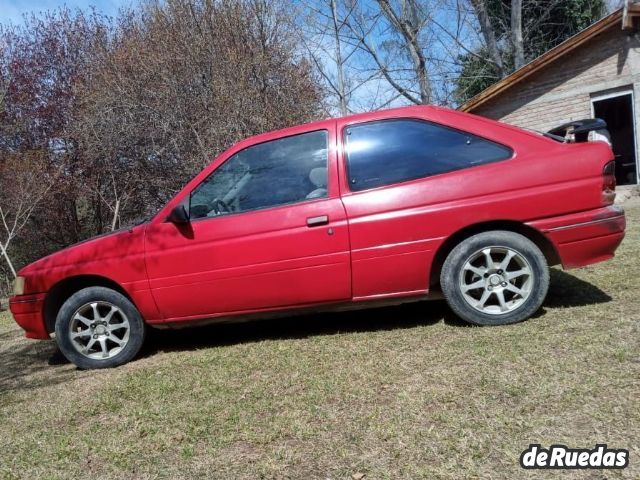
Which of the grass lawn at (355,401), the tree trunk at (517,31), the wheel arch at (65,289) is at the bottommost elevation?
the grass lawn at (355,401)

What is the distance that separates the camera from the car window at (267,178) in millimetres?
3971

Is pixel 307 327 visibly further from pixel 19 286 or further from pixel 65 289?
pixel 19 286

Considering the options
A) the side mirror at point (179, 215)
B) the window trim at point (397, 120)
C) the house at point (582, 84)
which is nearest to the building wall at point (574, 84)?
the house at point (582, 84)

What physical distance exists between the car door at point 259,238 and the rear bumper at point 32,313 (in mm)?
1099

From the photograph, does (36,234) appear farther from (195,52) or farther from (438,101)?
(438,101)

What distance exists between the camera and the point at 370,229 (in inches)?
149

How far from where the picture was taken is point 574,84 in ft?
39.0

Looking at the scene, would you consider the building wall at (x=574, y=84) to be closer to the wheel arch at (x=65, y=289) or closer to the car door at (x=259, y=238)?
the car door at (x=259, y=238)

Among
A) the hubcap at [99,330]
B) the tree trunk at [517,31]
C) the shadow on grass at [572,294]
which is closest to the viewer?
the shadow on grass at [572,294]

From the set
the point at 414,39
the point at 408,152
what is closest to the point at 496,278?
the point at 408,152

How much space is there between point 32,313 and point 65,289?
1.07 ft

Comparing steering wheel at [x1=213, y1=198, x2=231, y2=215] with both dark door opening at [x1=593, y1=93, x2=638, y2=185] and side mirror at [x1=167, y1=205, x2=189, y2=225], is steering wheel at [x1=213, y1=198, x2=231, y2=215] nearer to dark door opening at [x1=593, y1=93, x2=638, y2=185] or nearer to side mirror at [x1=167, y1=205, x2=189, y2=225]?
side mirror at [x1=167, y1=205, x2=189, y2=225]

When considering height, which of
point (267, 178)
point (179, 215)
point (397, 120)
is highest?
point (397, 120)

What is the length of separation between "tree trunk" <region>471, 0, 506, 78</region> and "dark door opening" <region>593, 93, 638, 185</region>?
7177 millimetres
